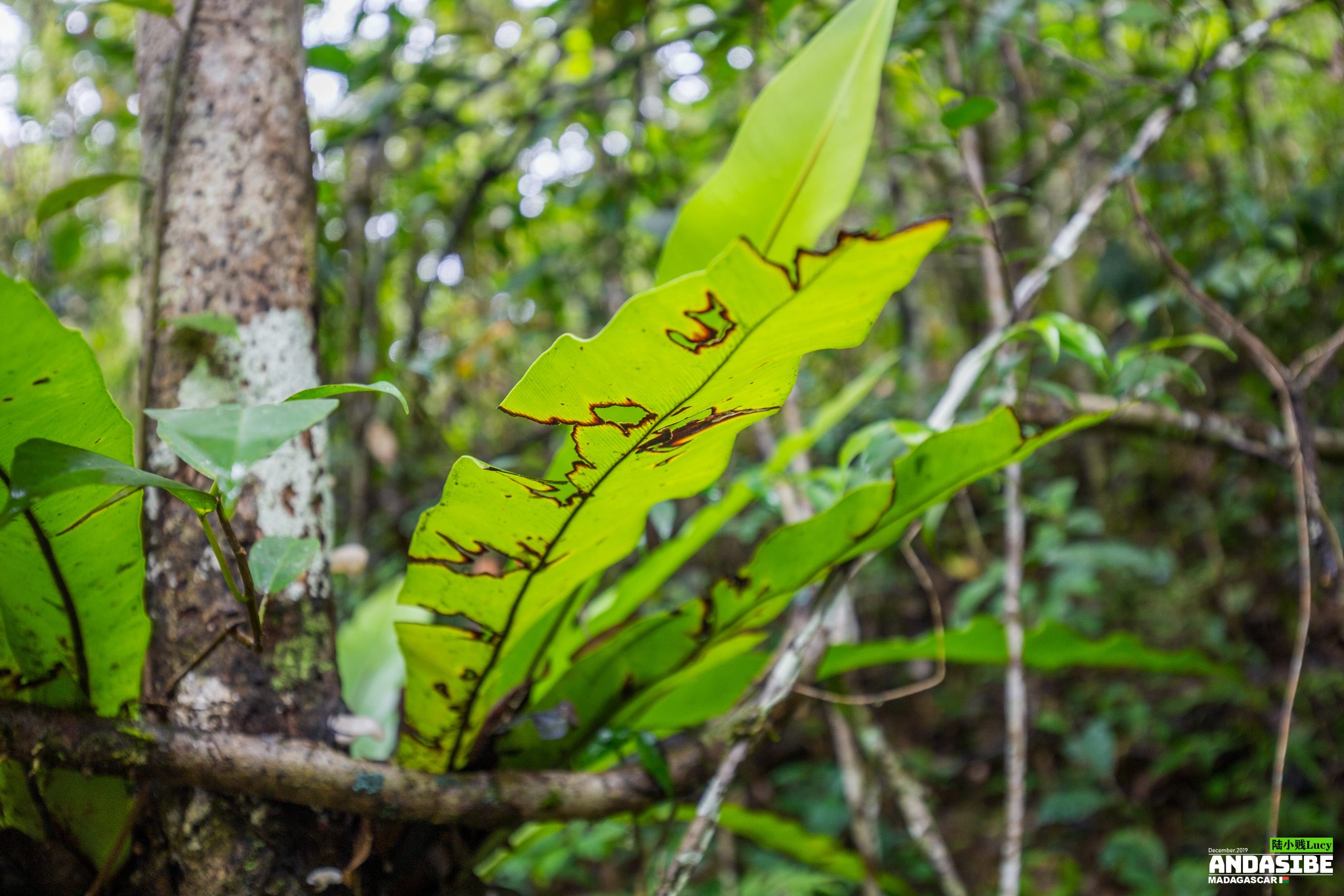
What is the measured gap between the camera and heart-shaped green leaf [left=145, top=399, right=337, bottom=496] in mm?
278

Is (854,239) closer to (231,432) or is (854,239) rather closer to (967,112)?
(231,432)

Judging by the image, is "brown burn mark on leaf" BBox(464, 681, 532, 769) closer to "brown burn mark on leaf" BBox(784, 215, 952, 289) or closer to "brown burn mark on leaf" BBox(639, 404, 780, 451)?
"brown burn mark on leaf" BBox(639, 404, 780, 451)

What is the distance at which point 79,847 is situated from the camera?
0.51 metres

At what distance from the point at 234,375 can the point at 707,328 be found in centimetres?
44

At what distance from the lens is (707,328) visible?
0.34m

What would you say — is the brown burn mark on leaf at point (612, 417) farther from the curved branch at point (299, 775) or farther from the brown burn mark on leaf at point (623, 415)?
the curved branch at point (299, 775)

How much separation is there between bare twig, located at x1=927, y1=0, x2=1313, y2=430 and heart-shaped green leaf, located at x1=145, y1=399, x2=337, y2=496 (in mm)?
561

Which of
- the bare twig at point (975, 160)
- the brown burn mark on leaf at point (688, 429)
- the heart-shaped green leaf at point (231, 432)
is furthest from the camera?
the bare twig at point (975, 160)

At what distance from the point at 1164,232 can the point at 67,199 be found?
1785mm

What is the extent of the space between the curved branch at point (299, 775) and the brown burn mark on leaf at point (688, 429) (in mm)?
304

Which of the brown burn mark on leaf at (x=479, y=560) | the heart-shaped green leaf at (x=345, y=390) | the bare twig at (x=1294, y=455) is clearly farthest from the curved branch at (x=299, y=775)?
the bare twig at (x=1294, y=455)

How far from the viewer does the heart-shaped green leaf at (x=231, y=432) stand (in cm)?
28

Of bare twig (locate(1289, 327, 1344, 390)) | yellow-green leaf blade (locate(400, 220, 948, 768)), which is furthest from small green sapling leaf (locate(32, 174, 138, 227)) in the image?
bare twig (locate(1289, 327, 1344, 390))

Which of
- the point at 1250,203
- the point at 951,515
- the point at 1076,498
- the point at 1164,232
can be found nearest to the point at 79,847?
the point at 1250,203
